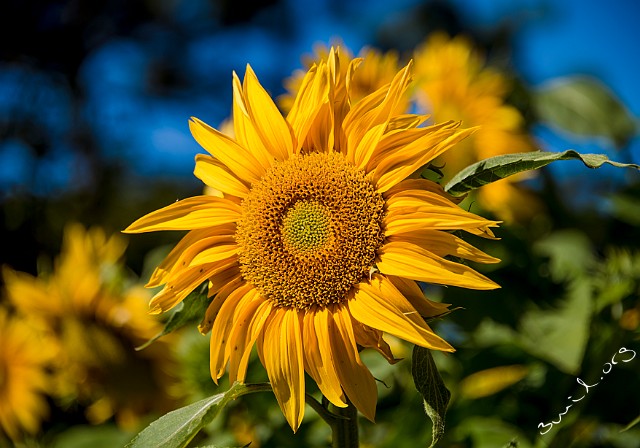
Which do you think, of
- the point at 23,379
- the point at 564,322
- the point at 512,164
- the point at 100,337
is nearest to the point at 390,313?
the point at 512,164

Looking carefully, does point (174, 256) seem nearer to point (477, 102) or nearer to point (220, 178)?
point (220, 178)

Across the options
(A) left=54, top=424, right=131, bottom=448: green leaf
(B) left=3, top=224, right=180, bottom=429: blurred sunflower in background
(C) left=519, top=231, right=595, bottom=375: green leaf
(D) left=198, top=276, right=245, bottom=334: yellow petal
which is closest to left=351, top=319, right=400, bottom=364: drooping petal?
(D) left=198, top=276, right=245, bottom=334: yellow petal

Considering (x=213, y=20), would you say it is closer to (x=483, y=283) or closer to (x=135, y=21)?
(x=135, y=21)

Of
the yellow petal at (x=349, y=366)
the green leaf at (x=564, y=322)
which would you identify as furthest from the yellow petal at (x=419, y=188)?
the green leaf at (x=564, y=322)

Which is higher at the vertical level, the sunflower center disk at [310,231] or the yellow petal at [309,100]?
the yellow petal at [309,100]

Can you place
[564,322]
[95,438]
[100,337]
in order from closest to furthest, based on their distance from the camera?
[564,322]
[95,438]
[100,337]

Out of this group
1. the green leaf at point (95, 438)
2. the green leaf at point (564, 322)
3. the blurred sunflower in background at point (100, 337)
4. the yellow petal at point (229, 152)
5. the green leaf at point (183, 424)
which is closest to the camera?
the green leaf at point (183, 424)

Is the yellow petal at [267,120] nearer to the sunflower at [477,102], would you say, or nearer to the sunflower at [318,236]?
the sunflower at [318,236]
